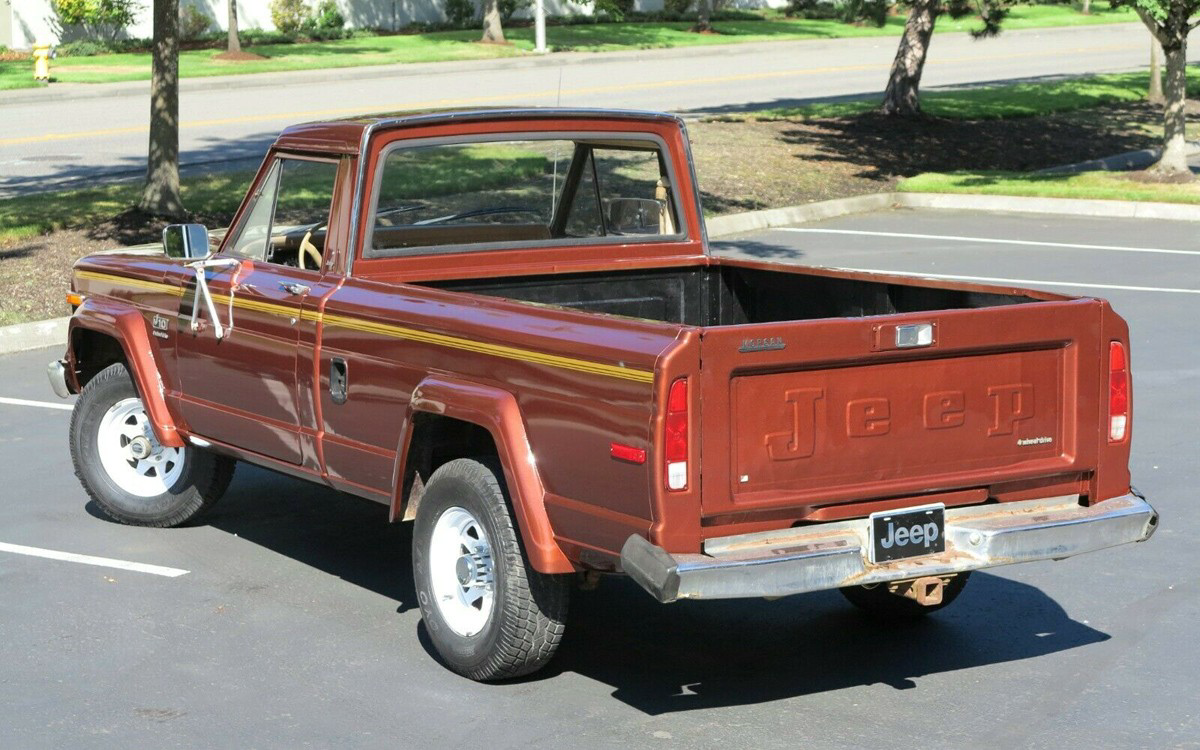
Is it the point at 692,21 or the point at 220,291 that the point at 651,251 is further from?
the point at 692,21

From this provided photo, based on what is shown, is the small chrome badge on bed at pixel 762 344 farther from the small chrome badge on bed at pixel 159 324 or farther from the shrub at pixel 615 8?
the shrub at pixel 615 8

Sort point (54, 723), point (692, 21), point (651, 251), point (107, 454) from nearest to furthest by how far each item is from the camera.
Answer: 1. point (54, 723)
2. point (651, 251)
3. point (107, 454)
4. point (692, 21)

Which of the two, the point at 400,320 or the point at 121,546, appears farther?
the point at 121,546

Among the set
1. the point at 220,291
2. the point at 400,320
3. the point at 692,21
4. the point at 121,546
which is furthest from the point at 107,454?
the point at 692,21

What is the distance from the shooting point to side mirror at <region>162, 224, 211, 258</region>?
23.0 feet

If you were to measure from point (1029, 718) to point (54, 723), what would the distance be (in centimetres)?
327

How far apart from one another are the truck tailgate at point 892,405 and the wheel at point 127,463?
3521mm

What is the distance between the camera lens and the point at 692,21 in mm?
51844

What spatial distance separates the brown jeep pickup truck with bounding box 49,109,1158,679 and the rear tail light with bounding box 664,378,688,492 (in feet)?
0.03

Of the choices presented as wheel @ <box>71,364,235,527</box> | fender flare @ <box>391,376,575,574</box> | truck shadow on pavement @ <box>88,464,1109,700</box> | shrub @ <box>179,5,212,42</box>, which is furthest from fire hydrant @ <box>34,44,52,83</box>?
fender flare @ <box>391,376,575,574</box>

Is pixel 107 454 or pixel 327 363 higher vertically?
Answer: pixel 327 363

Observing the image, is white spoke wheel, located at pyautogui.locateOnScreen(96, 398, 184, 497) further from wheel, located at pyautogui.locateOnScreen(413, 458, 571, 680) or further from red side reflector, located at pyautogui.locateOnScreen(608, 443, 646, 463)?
red side reflector, located at pyautogui.locateOnScreen(608, 443, 646, 463)


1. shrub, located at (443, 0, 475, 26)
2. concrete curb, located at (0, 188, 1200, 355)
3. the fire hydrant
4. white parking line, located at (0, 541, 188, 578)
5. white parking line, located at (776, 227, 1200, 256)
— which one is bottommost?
white parking line, located at (776, 227, 1200, 256)

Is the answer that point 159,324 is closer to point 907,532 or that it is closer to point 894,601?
point 894,601
